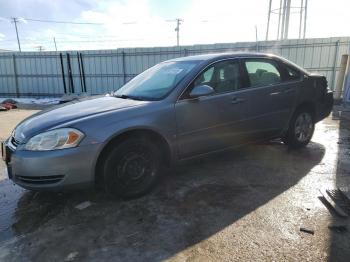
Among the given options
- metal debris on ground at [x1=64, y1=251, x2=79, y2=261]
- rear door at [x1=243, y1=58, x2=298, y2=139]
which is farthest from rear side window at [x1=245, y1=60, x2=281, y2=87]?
metal debris on ground at [x1=64, y1=251, x2=79, y2=261]

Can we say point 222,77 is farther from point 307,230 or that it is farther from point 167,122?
point 307,230

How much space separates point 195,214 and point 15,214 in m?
1.88

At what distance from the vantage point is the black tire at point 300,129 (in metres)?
5.02

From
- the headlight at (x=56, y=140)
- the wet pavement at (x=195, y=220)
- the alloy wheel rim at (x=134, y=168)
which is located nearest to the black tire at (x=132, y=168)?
the alloy wheel rim at (x=134, y=168)

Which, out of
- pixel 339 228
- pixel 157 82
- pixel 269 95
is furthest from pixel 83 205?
pixel 269 95

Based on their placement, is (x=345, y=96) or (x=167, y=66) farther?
(x=345, y=96)

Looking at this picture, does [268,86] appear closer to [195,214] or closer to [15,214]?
[195,214]

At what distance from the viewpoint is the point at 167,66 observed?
14.5 feet

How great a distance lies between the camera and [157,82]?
4086mm

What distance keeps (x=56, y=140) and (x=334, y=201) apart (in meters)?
2.94

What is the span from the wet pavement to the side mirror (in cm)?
111

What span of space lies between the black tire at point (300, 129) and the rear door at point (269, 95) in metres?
0.25

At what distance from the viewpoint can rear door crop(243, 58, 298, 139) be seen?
4.37 metres

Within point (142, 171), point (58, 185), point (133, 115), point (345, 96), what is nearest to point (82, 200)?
point (58, 185)
